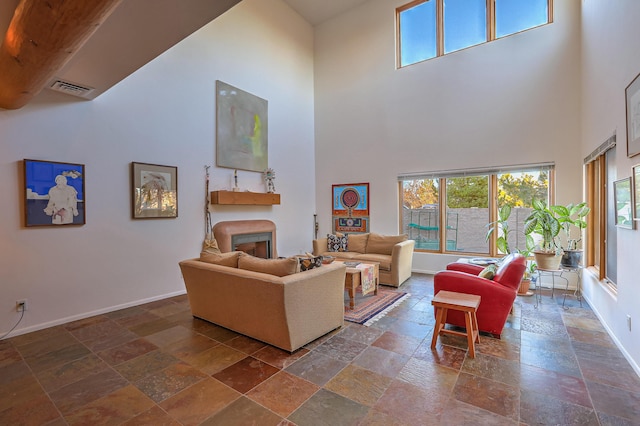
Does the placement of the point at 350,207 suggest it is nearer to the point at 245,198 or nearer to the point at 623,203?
the point at 245,198

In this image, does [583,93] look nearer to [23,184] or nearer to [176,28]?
[176,28]

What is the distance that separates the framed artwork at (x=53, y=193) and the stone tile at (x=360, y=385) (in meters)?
3.56

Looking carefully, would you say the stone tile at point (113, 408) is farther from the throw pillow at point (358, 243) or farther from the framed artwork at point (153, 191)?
the throw pillow at point (358, 243)

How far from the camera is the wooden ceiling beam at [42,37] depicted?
1625mm

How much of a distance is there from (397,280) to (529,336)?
203cm

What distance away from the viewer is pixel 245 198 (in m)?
5.44

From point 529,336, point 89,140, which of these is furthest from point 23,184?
point 529,336

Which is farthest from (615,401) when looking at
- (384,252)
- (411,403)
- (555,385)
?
(384,252)

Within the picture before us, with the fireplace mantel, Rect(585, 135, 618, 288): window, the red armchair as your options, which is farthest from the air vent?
Rect(585, 135, 618, 288): window

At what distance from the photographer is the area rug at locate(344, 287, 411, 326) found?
3.52 metres

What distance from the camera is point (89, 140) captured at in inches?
146

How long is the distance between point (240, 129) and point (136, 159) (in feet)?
6.37

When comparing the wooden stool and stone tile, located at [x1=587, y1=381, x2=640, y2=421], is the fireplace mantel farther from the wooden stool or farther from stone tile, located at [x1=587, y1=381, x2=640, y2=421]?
stone tile, located at [x1=587, y1=381, x2=640, y2=421]

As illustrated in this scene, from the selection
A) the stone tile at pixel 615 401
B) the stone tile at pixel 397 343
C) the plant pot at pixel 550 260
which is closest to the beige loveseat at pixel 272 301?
the stone tile at pixel 397 343
